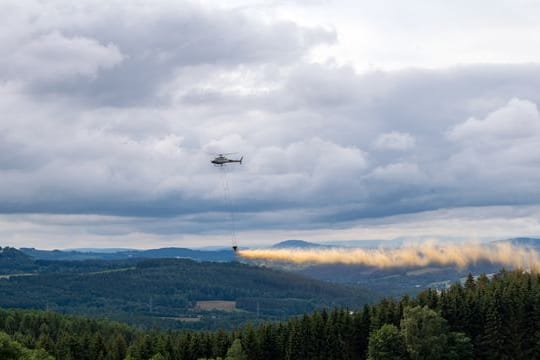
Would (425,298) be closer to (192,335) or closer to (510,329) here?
(510,329)

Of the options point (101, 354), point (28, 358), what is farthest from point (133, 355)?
point (28, 358)

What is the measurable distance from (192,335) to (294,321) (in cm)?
2195

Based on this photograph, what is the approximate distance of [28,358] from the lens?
5861 inches

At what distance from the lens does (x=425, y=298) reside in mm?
183500

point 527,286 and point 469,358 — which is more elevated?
point 527,286

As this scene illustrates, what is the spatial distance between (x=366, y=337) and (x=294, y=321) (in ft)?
50.0

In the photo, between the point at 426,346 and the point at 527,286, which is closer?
the point at 426,346

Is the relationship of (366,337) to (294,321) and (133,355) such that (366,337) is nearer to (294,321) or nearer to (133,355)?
(294,321)

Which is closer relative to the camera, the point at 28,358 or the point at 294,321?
the point at 28,358

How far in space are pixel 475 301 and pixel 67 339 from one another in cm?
8909

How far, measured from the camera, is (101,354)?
610 feet

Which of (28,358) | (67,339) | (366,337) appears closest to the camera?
(28,358)

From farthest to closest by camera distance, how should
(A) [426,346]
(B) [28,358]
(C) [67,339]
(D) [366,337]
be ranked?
(C) [67,339], (D) [366,337], (A) [426,346], (B) [28,358]

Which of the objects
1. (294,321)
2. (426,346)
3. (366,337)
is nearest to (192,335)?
(294,321)
